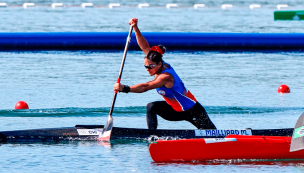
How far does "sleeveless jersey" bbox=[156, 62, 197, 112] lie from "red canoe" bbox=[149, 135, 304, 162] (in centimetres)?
95

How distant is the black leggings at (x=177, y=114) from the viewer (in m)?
8.30

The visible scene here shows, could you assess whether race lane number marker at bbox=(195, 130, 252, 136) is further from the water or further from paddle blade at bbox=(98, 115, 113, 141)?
paddle blade at bbox=(98, 115, 113, 141)

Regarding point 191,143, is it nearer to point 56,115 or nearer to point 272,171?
point 272,171

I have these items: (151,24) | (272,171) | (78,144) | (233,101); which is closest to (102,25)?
(151,24)

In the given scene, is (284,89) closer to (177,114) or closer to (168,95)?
(177,114)

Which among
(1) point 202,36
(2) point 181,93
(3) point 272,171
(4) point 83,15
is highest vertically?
(4) point 83,15

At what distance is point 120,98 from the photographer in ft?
40.1

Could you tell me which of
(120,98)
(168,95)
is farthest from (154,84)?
(120,98)

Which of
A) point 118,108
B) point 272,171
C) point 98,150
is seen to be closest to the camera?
point 272,171

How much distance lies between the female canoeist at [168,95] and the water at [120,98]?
0.46m

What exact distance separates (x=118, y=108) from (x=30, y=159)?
11.7 feet

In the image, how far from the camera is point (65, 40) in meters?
20.1

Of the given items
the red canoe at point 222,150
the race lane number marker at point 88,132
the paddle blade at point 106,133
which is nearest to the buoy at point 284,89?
the paddle blade at point 106,133

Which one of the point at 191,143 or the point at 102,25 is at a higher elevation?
the point at 102,25
